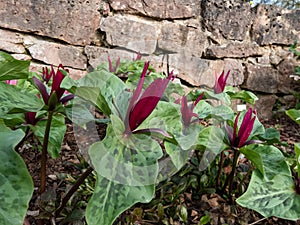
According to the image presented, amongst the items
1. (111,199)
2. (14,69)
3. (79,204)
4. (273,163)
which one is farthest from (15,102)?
(273,163)

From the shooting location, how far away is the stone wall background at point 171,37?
1764 millimetres

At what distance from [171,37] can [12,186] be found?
1796mm

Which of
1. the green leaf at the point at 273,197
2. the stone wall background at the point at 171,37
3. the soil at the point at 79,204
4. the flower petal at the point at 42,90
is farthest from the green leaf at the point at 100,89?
the stone wall background at the point at 171,37

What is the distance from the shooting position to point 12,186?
41cm

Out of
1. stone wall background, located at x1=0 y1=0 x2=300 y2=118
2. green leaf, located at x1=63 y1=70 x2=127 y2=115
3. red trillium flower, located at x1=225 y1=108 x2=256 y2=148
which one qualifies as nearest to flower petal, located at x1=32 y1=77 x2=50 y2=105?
green leaf, located at x1=63 y1=70 x2=127 y2=115

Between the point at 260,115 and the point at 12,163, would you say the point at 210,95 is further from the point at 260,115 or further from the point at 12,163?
the point at 260,115

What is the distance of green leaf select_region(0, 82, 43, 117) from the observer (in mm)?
558

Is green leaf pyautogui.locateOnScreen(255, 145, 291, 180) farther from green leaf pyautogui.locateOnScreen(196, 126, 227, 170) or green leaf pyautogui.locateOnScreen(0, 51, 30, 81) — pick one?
green leaf pyautogui.locateOnScreen(0, 51, 30, 81)

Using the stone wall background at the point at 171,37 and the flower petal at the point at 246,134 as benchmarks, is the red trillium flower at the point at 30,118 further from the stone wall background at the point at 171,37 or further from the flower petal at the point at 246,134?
the stone wall background at the point at 171,37

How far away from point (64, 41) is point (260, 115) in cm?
158

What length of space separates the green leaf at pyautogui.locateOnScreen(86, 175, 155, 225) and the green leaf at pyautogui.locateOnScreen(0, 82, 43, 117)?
0.20 meters

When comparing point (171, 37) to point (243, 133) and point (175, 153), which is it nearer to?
point (243, 133)

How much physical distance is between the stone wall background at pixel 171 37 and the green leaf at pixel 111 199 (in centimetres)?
127

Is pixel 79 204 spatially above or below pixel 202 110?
below
